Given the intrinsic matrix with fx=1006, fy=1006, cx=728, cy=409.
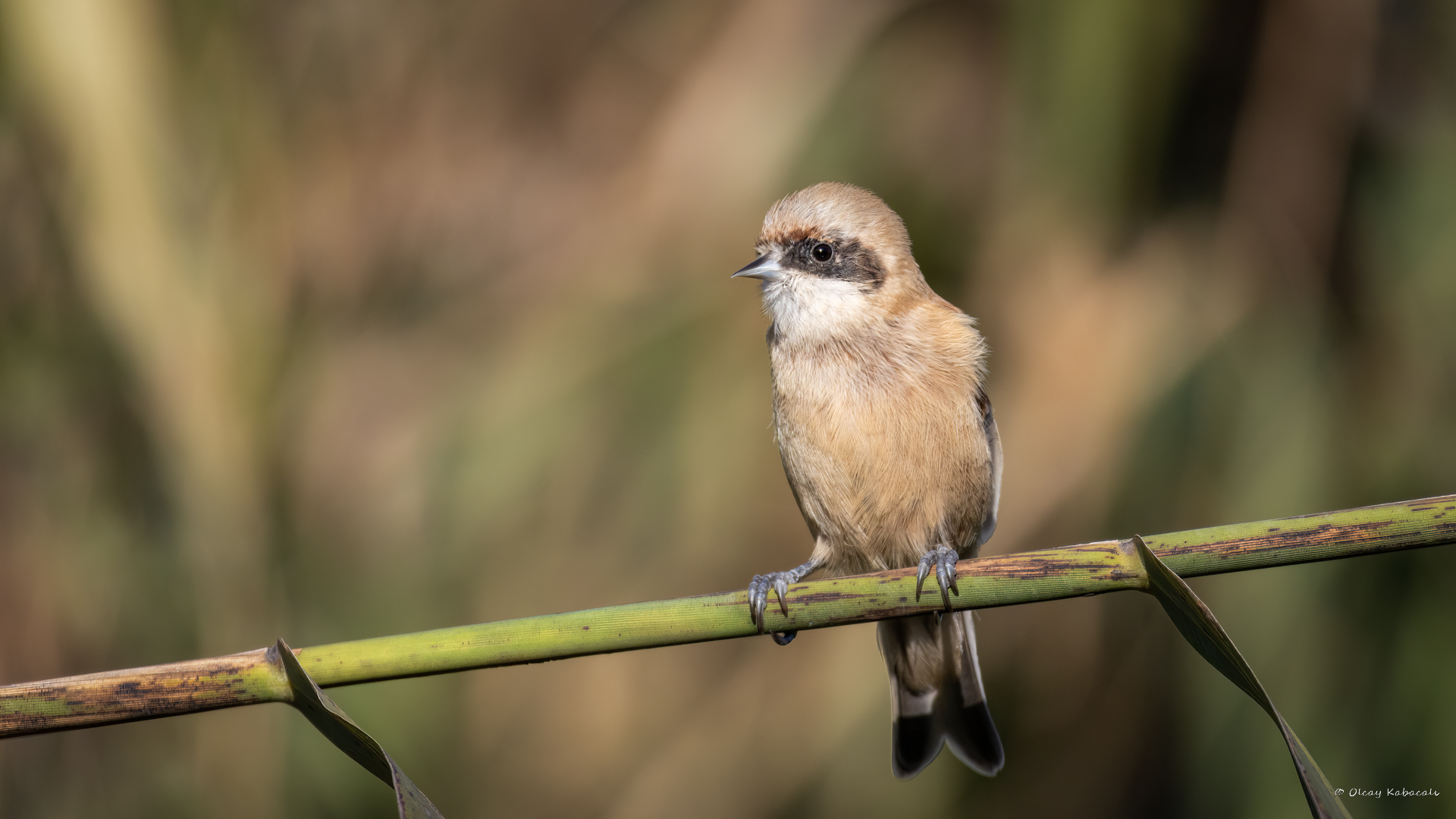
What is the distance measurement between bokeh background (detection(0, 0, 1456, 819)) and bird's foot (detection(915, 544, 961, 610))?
38.4 inches

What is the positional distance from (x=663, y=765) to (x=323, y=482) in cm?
147

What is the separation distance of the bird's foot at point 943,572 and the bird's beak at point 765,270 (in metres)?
0.85

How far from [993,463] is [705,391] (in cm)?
99

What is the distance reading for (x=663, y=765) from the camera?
3.24m

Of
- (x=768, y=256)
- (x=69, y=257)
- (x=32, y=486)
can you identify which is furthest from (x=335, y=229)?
(x=768, y=256)

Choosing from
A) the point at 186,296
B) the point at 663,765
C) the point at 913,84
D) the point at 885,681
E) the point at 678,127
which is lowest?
the point at 663,765

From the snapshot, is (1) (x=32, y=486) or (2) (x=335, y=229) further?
(2) (x=335, y=229)

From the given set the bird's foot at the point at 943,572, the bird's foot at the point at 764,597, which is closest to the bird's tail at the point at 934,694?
the bird's foot at the point at 943,572

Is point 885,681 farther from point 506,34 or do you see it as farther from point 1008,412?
point 506,34

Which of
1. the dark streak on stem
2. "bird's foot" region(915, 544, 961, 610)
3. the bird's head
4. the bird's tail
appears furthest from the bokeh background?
the dark streak on stem

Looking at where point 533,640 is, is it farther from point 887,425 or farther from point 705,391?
point 705,391

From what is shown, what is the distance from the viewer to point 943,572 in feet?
6.32

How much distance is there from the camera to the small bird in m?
2.55

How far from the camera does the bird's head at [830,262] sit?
2730mm
